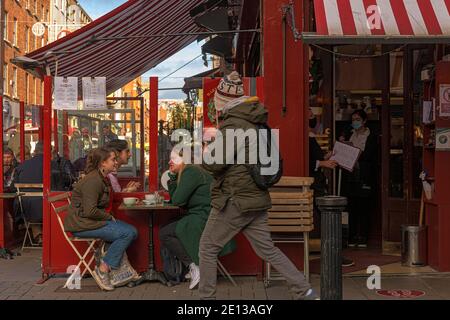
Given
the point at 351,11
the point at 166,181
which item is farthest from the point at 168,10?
the point at 351,11

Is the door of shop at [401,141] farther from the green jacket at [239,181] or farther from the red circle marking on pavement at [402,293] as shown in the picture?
the green jacket at [239,181]

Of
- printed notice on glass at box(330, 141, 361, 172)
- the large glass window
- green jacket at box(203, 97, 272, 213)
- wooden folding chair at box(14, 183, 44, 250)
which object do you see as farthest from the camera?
wooden folding chair at box(14, 183, 44, 250)

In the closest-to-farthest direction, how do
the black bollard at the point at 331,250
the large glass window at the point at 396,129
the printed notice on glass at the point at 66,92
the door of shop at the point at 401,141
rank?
the black bollard at the point at 331,250 → the printed notice on glass at the point at 66,92 → the door of shop at the point at 401,141 → the large glass window at the point at 396,129

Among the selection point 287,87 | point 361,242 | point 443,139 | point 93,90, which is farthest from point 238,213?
point 361,242

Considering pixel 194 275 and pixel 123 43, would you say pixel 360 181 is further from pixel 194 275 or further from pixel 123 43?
pixel 123 43

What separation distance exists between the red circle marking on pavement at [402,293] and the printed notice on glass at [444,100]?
194 cm

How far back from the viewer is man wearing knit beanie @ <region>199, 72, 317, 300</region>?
16.8 ft

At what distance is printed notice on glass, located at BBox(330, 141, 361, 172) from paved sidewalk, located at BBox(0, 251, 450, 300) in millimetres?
1574

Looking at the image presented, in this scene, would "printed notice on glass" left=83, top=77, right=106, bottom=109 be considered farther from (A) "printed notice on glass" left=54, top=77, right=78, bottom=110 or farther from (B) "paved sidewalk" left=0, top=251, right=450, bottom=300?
(B) "paved sidewalk" left=0, top=251, right=450, bottom=300

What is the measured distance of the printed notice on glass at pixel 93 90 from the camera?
6793mm

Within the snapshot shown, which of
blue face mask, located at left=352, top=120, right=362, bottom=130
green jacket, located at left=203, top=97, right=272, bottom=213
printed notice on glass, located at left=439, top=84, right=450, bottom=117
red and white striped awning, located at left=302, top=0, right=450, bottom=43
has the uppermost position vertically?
red and white striped awning, located at left=302, top=0, right=450, bottom=43

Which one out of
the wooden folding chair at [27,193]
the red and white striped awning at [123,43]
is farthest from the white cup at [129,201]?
the wooden folding chair at [27,193]

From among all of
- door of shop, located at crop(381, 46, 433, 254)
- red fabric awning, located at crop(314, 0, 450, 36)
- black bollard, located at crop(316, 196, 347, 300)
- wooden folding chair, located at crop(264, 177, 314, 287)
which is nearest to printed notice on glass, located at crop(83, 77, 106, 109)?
wooden folding chair, located at crop(264, 177, 314, 287)
